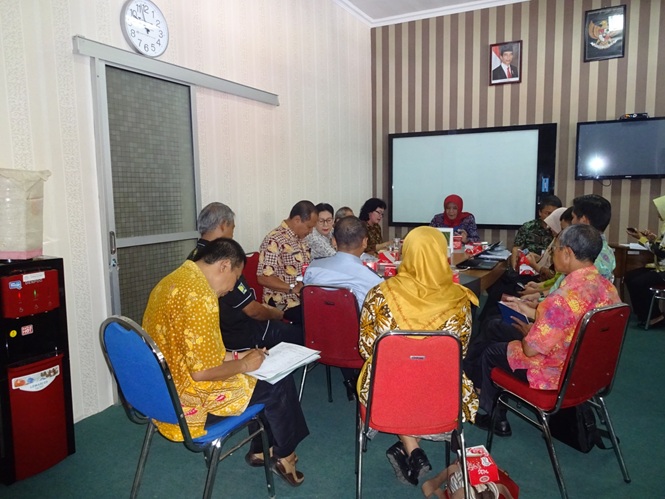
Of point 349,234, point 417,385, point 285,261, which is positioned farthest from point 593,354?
point 285,261

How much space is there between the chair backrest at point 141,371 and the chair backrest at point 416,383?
2.34 ft

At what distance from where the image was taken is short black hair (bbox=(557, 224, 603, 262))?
2.22m

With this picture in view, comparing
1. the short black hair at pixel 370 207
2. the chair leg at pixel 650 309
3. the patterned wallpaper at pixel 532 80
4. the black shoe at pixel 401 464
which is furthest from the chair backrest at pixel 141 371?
the patterned wallpaper at pixel 532 80

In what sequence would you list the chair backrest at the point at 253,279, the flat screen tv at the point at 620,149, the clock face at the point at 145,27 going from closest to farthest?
the clock face at the point at 145,27 → the chair backrest at the point at 253,279 → the flat screen tv at the point at 620,149

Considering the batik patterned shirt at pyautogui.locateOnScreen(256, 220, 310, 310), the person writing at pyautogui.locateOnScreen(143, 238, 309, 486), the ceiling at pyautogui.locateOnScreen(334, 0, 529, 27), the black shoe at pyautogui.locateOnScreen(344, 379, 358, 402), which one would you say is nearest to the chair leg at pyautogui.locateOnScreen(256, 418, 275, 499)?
the person writing at pyautogui.locateOnScreen(143, 238, 309, 486)

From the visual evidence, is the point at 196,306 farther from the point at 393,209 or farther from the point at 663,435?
the point at 393,209

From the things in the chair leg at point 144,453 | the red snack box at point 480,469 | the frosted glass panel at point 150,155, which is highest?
the frosted glass panel at point 150,155

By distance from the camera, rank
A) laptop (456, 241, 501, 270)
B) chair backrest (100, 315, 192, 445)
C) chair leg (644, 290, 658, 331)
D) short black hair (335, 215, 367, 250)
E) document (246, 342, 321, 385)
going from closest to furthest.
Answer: chair backrest (100, 315, 192, 445)
document (246, 342, 321, 385)
short black hair (335, 215, 367, 250)
laptop (456, 241, 501, 270)
chair leg (644, 290, 658, 331)

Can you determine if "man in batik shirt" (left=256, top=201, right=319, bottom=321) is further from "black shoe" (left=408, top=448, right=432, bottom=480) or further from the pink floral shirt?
the pink floral shirt

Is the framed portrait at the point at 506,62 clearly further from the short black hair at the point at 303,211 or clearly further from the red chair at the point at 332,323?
the red chair at the point at 332,323

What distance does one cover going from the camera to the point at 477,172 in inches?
237

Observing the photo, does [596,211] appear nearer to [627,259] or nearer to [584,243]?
[584,243]

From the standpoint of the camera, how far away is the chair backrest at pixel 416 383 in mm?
1710

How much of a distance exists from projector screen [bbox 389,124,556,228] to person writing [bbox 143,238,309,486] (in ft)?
15.2
